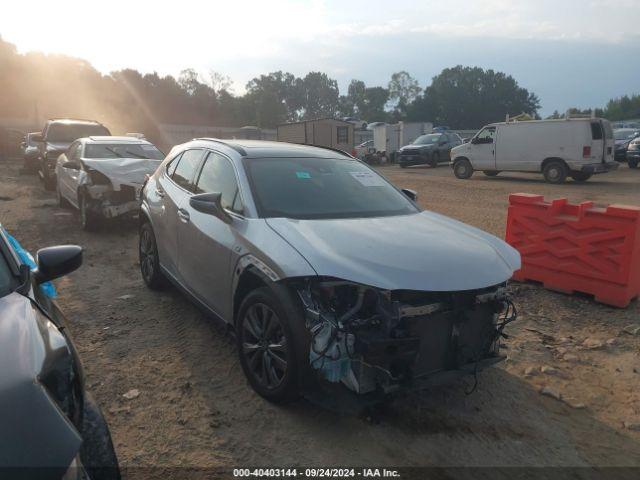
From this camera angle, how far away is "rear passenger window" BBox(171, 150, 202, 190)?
4756 millimetres

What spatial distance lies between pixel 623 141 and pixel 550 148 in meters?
10.2

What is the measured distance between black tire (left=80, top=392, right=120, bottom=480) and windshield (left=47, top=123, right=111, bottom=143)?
43.7 ft

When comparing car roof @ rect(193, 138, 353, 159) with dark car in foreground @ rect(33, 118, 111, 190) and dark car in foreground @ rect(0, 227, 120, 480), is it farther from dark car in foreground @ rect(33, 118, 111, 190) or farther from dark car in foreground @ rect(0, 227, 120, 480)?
dark car in foreground @ rect(33, 118, 111, 190)

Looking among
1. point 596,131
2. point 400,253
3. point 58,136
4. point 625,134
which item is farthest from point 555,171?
point 400,253

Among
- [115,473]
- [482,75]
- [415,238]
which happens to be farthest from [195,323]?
[482,75]

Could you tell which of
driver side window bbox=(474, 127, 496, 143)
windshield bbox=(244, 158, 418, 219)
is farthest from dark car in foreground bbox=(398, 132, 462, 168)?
windshield bbox=(244, 158, 418, 219)

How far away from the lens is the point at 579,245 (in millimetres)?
5387

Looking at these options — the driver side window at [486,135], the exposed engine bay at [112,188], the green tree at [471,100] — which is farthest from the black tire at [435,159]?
the green tree at [471,100]

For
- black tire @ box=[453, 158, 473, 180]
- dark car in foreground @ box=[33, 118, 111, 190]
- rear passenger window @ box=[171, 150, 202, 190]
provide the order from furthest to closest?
black tire @ box=[453, 158, 473, 180] < dark car in foreground @ box=[33, 118, 111, 190] < rear passenger window @ box=[171, 150, 202, 190]

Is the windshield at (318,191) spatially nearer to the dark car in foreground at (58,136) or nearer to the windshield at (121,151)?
the windshield at (121,151)

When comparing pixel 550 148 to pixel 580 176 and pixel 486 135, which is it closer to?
pixel 580 176

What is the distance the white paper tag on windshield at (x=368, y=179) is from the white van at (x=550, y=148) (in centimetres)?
1372

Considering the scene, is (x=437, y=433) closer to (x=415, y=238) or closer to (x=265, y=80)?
(x=415, y=238)

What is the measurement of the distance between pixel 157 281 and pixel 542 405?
3.96 metres
